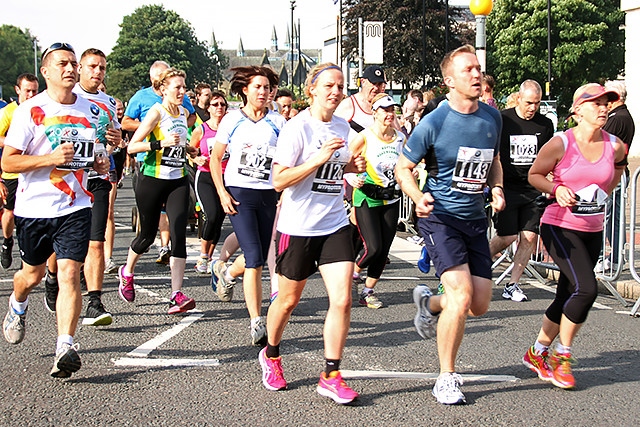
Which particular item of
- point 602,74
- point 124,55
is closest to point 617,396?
point 602,74

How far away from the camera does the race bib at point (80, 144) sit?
586cm

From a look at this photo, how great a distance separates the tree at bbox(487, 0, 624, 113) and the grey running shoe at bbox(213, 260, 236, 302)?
2021 inches

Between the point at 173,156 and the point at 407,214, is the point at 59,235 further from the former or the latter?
the point at 407,214

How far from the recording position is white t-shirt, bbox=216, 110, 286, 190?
6.85 m

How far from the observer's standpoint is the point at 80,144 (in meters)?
5.90

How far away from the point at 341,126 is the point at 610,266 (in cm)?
467

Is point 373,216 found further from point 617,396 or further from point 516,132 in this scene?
point 617,396

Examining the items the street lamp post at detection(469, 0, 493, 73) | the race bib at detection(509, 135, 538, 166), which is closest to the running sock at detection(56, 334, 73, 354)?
the race bib at detection(509, 135, 538, 166)

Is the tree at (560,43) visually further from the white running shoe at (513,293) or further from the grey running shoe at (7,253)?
the white running shoe at (513,293)

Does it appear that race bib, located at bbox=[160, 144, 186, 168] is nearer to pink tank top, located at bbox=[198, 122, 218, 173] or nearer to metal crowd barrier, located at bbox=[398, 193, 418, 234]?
pink tank top, located at bbox=[198, 122, 218, 173]

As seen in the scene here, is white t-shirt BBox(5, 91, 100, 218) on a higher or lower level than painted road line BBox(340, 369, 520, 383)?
higher

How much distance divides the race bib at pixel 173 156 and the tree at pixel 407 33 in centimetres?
5423

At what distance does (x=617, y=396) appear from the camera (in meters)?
5.34

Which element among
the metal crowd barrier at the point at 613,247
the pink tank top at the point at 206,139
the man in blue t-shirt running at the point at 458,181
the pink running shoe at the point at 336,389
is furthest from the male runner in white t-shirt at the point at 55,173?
the metal crowd barrier at the point at 613,247
